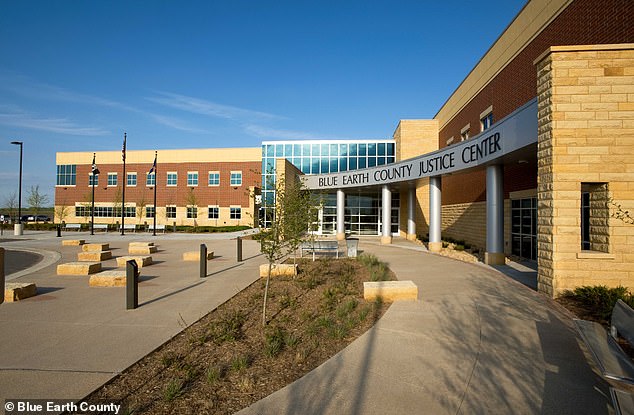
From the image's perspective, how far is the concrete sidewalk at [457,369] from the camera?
3869 millimetres

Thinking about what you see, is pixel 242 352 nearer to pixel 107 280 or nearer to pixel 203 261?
pixel 203 261

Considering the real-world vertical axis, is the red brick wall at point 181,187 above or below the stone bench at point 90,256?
above

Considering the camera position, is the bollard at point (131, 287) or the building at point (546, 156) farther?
the building at point (546, 156)

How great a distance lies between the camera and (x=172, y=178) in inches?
1930

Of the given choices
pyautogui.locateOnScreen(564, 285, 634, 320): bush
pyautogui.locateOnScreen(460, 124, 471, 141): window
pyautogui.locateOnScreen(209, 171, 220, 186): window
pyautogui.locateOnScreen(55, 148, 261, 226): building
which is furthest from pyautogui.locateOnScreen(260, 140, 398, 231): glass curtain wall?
pyautogui.locateOnScreen(564, 285, 634, 320): bush

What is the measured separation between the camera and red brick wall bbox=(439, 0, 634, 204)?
1097cm

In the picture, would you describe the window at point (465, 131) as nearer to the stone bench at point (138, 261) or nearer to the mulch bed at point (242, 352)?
the mulch bed at point (242, 352)

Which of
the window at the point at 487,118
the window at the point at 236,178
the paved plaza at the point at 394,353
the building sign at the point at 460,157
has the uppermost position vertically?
the window at the point at 487,118

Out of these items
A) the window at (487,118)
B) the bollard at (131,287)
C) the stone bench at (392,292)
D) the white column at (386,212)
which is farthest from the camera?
the white column at (386,212)

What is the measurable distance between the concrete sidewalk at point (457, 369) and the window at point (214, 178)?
43358 millimetres

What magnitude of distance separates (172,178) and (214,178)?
6.25 meters

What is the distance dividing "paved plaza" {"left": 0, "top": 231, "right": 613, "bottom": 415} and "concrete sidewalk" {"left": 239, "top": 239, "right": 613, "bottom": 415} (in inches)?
0.6

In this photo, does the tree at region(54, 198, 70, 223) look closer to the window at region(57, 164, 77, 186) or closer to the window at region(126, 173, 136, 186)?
the window at region(57, 164, 77, 186)

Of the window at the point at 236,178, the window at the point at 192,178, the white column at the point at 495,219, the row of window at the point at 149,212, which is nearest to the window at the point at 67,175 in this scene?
the row of window at the point at 149,212
